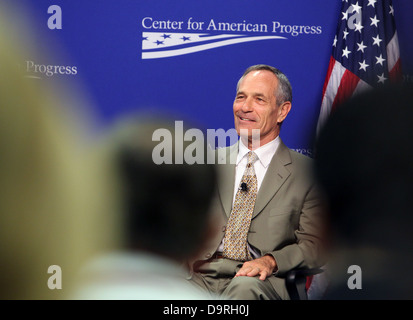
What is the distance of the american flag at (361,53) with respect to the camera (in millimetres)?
3014

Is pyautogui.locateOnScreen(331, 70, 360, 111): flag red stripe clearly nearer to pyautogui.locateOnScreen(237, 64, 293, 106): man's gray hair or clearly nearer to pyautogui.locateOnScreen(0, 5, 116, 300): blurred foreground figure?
pyautogui.locateOnScreen(237, 64, 293, 106): man's gray hair

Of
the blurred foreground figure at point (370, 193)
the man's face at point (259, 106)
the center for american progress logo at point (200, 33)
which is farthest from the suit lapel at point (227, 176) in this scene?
the center for american progress logo at point (200, 33)

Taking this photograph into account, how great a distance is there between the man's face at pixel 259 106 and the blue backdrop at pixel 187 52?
0.21 ft

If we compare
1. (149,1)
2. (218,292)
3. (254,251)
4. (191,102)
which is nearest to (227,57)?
(191,102)

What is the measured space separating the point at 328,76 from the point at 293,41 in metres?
0.29

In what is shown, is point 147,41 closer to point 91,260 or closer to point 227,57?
point 227,57

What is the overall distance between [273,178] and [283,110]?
0.39 meters

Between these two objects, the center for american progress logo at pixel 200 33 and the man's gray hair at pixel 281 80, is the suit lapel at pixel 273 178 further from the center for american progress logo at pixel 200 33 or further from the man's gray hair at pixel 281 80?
the center for american progress logo at pixel 200 33

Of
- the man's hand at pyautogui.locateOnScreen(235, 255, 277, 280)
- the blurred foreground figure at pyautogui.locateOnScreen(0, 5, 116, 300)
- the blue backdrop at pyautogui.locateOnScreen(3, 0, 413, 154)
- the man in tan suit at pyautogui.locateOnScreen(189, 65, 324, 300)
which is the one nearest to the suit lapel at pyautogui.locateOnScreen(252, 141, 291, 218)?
the man in tan suit at pyautogui.locateOnScreen(189, 65, 324, 300)

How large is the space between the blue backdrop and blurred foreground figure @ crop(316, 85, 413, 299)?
172 millimetres

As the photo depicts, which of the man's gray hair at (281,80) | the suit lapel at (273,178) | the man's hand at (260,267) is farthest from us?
the man's gray hair at (281,80)

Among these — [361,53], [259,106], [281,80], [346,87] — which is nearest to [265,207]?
[259,106]

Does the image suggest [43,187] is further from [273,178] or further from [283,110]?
[283,110]

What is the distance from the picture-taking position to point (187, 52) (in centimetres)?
294
